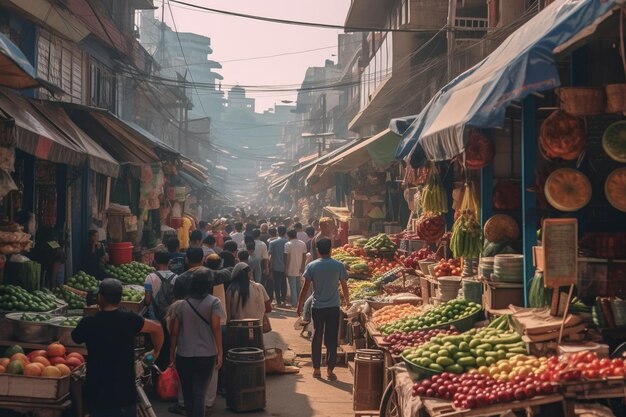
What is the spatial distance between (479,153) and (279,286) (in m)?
10.7

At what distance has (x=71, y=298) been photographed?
441 inches

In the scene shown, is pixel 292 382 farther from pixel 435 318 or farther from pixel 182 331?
pixel 182 331

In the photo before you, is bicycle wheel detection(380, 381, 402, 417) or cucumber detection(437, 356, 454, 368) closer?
cucumber detection(437, 356, 454, 368)

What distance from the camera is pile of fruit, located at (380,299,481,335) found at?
29.5 ft

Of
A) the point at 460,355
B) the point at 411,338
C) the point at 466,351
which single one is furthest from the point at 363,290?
the point at 460,355

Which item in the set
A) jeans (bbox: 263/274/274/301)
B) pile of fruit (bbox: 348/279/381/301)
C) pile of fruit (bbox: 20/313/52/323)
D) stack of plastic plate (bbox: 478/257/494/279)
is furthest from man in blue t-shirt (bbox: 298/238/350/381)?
Answer: jeans (bbox: 263/274/274/301)

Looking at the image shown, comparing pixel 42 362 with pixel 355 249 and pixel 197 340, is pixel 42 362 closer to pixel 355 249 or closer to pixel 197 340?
pixel 197 340

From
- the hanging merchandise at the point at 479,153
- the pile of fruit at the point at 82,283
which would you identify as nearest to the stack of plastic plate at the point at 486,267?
the hanging merchandise at the point at 479,153

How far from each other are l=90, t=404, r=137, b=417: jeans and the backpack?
341cm

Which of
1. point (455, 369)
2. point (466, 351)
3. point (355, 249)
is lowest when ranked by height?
point (455, 369)

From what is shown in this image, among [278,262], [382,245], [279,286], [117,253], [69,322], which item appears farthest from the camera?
[279,286]

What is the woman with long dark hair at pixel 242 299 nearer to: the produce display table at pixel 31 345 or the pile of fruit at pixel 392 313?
the pile of fruit at pixel 392 313

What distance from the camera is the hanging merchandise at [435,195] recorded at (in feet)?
40.0

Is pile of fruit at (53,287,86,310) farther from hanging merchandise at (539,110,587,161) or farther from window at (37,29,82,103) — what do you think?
hanging merchandise at (539,110,587,161)
